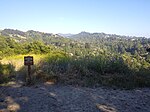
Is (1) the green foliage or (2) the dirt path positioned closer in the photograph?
(2) the dirt path

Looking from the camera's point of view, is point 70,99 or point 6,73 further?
point 6,73

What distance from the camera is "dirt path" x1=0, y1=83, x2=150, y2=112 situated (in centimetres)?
605

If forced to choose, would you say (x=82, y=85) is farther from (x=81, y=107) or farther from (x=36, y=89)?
(x=81, y=107)

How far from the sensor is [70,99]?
22.0 feet

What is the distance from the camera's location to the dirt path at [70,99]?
6047 mm

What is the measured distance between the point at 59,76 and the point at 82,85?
1009 millimetres

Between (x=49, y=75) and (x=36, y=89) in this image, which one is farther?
(x=49, y=75)

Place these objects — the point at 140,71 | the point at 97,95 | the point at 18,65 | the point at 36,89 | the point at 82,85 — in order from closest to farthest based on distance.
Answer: the point at 97,95
the point at 36,89
the point at 82,85
the point at 140,71
the point at 18,65

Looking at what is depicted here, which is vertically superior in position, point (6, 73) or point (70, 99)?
point (6, 73)

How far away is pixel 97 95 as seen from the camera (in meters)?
7.22

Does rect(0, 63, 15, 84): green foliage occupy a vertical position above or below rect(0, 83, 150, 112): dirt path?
above

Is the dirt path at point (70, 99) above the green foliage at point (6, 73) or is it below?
below

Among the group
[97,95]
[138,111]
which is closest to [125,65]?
[97,95]

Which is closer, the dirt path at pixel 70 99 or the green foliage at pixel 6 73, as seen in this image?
the dirt path at pixel 70 99
